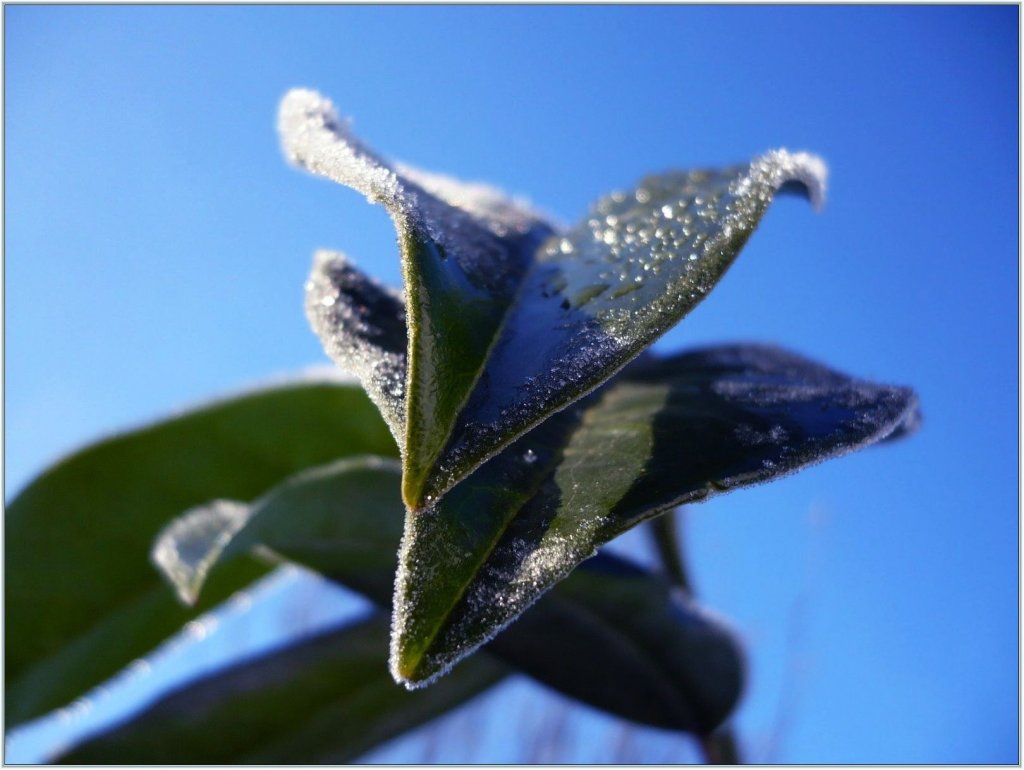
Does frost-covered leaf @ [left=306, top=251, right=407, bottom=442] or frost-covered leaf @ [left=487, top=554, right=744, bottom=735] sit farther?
frost-covered leaf @ [left=487, top=554, right=744, bottom=735]

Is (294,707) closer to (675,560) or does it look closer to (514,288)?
(675,560)

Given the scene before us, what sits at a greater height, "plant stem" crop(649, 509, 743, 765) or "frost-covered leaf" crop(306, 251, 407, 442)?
"frost-covered leaf" crop(306, 251, 407, 442)

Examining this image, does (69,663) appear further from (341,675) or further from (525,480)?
(525,480)

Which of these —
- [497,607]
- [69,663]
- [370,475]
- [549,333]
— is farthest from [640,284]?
[69,663]

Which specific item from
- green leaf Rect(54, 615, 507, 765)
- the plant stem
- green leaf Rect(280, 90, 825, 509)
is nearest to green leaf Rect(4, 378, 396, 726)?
green leaf Rect(54, 615, 507, 765)

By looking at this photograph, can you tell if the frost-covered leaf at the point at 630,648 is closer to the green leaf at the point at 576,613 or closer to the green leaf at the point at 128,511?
the green leaf at the point at 576,613

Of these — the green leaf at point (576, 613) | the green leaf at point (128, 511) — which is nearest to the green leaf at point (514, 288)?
the green leaf at point (576, 613)

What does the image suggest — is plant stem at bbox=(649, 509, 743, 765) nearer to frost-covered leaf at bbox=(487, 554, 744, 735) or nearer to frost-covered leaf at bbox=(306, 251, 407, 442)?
frost-covered leaf at bbox=(487, 554, 744, 735)
